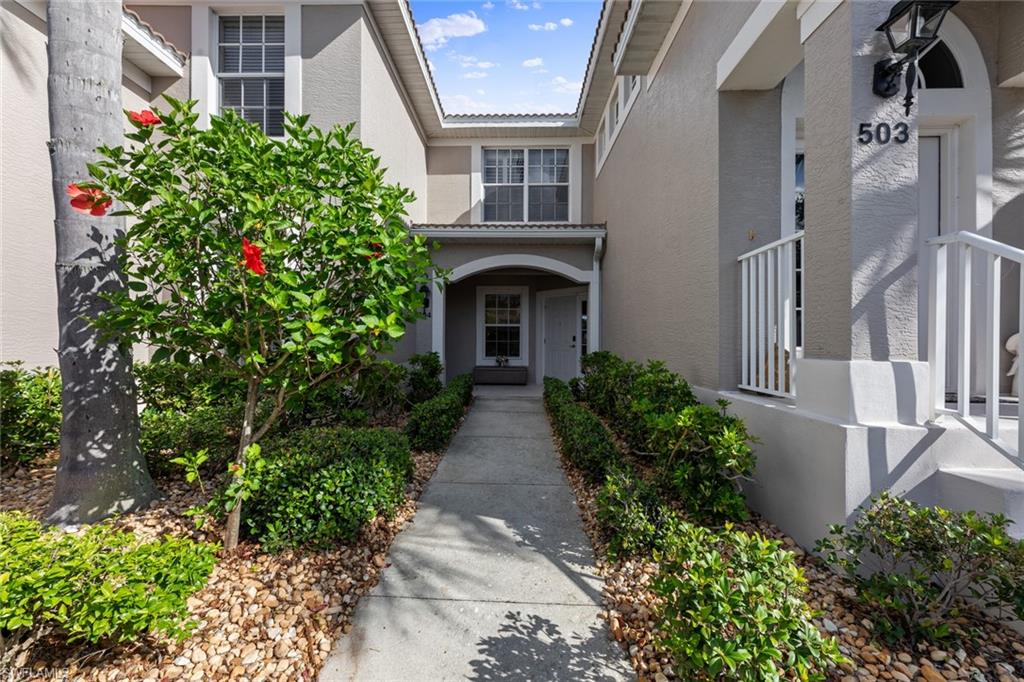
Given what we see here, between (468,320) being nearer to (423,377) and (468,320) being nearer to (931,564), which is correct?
(423,377)

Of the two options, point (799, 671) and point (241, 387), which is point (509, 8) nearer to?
point (241, 387)

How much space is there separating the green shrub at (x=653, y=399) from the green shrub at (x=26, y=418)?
16.9 ft

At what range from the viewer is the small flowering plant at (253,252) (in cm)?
230

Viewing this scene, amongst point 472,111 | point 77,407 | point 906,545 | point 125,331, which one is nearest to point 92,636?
point 125,331

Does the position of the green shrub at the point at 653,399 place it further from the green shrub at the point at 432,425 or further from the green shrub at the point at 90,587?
the green shrub at the point at 90,587

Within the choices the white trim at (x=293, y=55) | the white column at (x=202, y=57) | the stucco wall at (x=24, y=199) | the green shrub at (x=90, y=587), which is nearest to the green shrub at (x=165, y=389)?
the stucco wall at (x=24, y=199)

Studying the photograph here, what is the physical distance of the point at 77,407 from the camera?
2.84 m

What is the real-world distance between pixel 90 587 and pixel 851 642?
330cm

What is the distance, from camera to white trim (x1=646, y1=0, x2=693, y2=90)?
4531mm

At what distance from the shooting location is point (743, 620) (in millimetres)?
1569

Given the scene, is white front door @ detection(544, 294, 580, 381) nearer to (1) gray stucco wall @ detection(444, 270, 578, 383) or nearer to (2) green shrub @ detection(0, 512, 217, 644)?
(1) gray stucco wall @ detection(444, 270, 578, 383)

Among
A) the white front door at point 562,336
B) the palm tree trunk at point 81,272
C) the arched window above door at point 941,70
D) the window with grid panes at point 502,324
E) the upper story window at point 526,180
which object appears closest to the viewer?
the palm tree trunk at point 81,272

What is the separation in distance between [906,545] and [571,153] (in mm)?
9728

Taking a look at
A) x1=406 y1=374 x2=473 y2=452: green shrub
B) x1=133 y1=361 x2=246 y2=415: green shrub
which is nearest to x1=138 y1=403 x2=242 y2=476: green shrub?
x1=133 y1=361 x2=246 y2=415: green shrub
